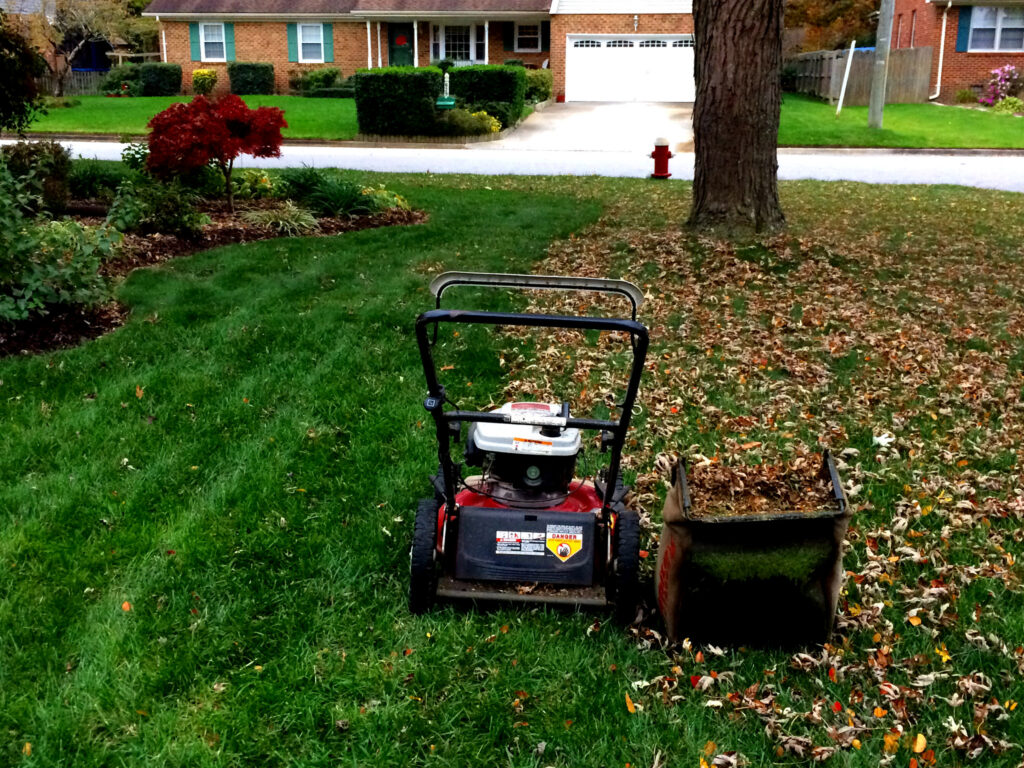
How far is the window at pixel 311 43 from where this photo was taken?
35.1 m

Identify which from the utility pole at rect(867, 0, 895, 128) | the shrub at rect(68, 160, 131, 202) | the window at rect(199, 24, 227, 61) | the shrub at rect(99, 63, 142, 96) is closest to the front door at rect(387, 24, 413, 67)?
the window at rect(199, 24, 227, 61)

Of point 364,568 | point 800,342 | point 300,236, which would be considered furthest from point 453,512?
point 300,236

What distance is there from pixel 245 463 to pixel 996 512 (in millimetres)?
3443

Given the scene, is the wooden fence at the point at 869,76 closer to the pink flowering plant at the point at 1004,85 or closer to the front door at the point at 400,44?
the pink flowering plant at the point at 1004,85

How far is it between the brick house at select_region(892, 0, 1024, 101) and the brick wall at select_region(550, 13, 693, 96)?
8070 millimetres

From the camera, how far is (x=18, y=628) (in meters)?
3.41

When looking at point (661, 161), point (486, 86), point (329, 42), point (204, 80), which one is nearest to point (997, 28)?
point (486, 86)

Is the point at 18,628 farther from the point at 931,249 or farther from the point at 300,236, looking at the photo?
the point at 931,249

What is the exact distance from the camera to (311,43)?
116 feet

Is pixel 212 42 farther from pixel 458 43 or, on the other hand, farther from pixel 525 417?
pixel 525 417

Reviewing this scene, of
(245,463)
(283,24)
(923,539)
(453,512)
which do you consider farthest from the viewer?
(283,24)

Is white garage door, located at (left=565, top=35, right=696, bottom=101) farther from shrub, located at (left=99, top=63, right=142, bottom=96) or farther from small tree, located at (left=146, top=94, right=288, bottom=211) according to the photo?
small tree, located at (left=146, top=94, right=288, bottom=211)

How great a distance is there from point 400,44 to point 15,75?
25.6 metres

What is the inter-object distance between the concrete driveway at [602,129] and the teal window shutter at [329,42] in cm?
908
